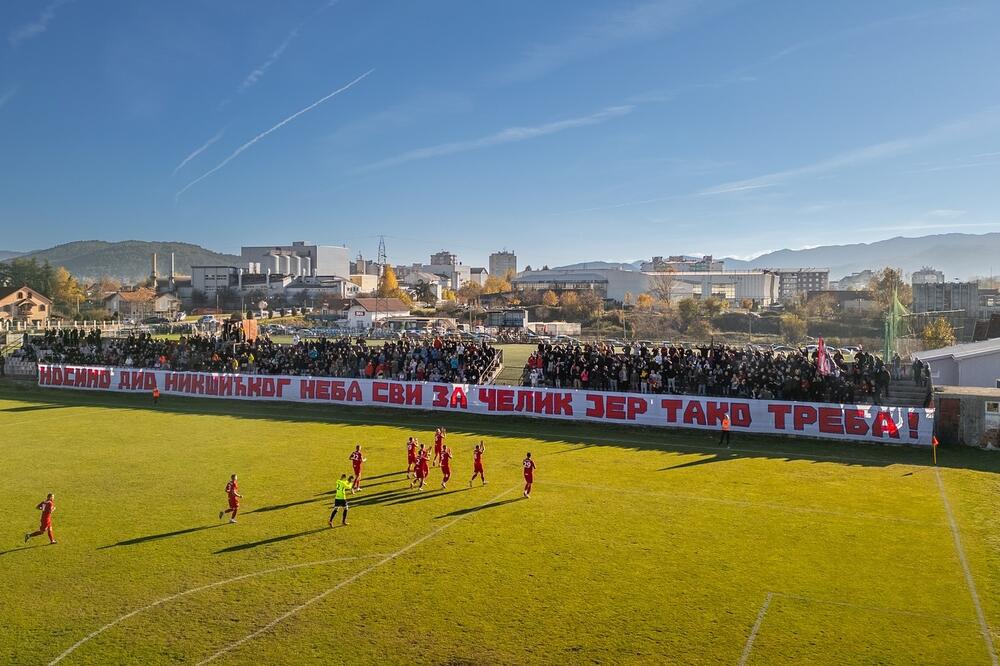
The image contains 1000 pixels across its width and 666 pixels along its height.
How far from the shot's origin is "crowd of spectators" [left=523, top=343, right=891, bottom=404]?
101 ft

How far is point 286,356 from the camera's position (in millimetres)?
43906

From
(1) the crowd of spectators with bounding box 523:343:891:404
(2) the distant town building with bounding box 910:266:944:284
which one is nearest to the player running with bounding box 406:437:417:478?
(1) the crowd of spectators with bounding box 523:343:891:404

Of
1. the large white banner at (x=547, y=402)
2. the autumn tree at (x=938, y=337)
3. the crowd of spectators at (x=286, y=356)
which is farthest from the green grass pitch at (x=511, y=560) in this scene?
the autumn tree at (x=938, y=337)

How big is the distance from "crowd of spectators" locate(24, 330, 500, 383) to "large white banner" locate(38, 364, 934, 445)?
2016 millimetres

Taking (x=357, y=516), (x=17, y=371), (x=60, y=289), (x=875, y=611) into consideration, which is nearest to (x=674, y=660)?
(x=875, y=611)

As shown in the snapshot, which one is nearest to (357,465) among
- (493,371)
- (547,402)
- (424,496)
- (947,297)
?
(424,496)

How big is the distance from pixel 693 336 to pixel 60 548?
215 feet

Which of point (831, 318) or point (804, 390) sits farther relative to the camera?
point (831, 318)

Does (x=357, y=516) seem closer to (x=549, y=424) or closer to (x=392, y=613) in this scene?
(x=392, y=613)

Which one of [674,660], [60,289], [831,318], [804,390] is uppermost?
[60,289]

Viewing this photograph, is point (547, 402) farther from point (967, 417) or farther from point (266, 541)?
point (266, 541)

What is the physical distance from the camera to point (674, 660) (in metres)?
11.2

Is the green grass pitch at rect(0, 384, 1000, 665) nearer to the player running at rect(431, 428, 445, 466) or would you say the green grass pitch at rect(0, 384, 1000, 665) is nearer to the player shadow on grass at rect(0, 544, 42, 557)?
the player shadow on grass at rect(0, 544, 42, 557)

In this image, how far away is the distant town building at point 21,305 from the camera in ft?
315
